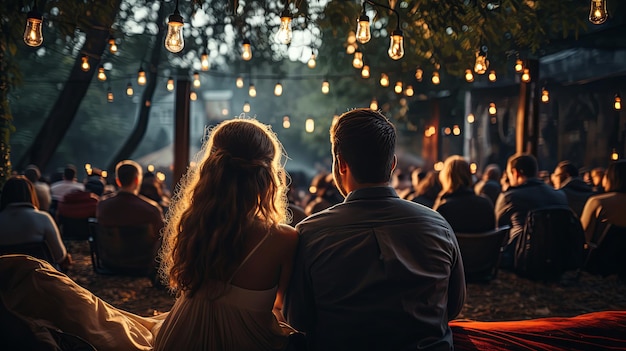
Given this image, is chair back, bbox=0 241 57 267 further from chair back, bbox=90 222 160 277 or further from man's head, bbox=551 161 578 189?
man's head, bbox=551 161 578 189

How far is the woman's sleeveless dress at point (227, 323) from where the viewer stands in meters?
2.77

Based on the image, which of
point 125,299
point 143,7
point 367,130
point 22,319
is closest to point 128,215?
point 125,299

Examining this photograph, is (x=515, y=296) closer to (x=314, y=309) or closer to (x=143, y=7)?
(x=314, y=309)

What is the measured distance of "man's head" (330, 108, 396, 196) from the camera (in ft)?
8.84

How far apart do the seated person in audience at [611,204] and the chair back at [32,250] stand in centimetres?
650

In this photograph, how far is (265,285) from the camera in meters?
2.79

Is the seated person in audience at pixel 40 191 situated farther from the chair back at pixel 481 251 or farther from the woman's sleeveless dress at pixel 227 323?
the woman's sleeveless dress at pixel 227 323

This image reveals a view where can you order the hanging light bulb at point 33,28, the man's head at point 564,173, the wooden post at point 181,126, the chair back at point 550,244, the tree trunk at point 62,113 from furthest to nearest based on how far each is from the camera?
the tree trunk at point 62,113
the wooden post at point 181,126
the man's head at point 564,173
the chair back at point 550,244
the hanging light bulb at point 33,28

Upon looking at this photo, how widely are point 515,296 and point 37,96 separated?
35.4m

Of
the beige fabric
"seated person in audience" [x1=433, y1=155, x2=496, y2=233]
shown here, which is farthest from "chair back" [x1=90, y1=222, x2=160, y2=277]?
the beige fabric

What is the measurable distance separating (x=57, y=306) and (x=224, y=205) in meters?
0.92

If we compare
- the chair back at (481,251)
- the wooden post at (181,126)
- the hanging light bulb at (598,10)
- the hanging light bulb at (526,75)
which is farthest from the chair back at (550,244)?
the wooden post at (181,126)

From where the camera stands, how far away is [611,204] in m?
7.44

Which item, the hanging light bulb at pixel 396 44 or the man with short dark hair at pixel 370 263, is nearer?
the man with short dark hair at pixel 370 263
